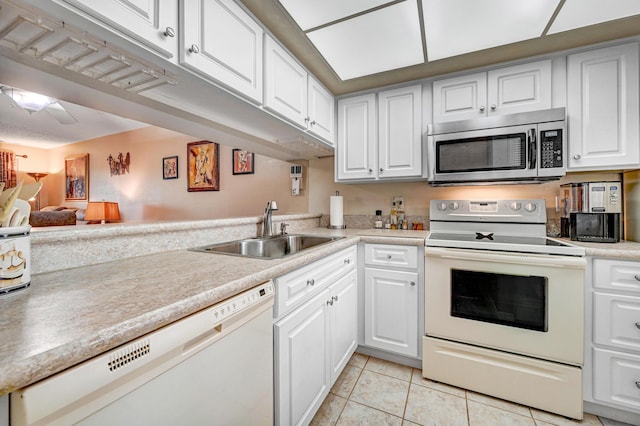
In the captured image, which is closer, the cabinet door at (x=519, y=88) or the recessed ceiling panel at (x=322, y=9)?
the recessed ceiling panel at (x=322, y=9)

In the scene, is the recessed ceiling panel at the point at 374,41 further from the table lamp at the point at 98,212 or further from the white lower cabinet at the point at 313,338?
the table lamp at the point at 98,212

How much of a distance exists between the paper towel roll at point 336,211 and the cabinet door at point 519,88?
4.44ft

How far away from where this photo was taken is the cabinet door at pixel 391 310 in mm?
1798

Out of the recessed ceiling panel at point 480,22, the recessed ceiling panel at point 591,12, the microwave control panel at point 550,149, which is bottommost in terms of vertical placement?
the microwave control panel at point 550,149

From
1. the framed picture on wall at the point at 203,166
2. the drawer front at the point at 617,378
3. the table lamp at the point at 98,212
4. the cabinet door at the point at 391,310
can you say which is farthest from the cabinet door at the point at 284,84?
the table lamp at the point at 98,212

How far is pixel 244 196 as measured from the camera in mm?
3074

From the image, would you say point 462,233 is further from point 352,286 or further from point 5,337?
point 5,337

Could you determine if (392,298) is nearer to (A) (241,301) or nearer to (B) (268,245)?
(B) (268,245)

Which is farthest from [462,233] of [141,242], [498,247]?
[141,242]

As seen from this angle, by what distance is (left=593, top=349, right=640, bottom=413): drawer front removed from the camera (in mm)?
1348

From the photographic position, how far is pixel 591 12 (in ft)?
4.45

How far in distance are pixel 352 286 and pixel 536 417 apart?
121 centimetres

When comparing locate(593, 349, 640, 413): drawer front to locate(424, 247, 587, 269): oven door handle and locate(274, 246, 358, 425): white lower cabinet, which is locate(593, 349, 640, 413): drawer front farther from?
locate(274, 246, 358, 425): white lower cabinet

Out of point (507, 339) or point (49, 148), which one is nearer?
point (507, 339)
